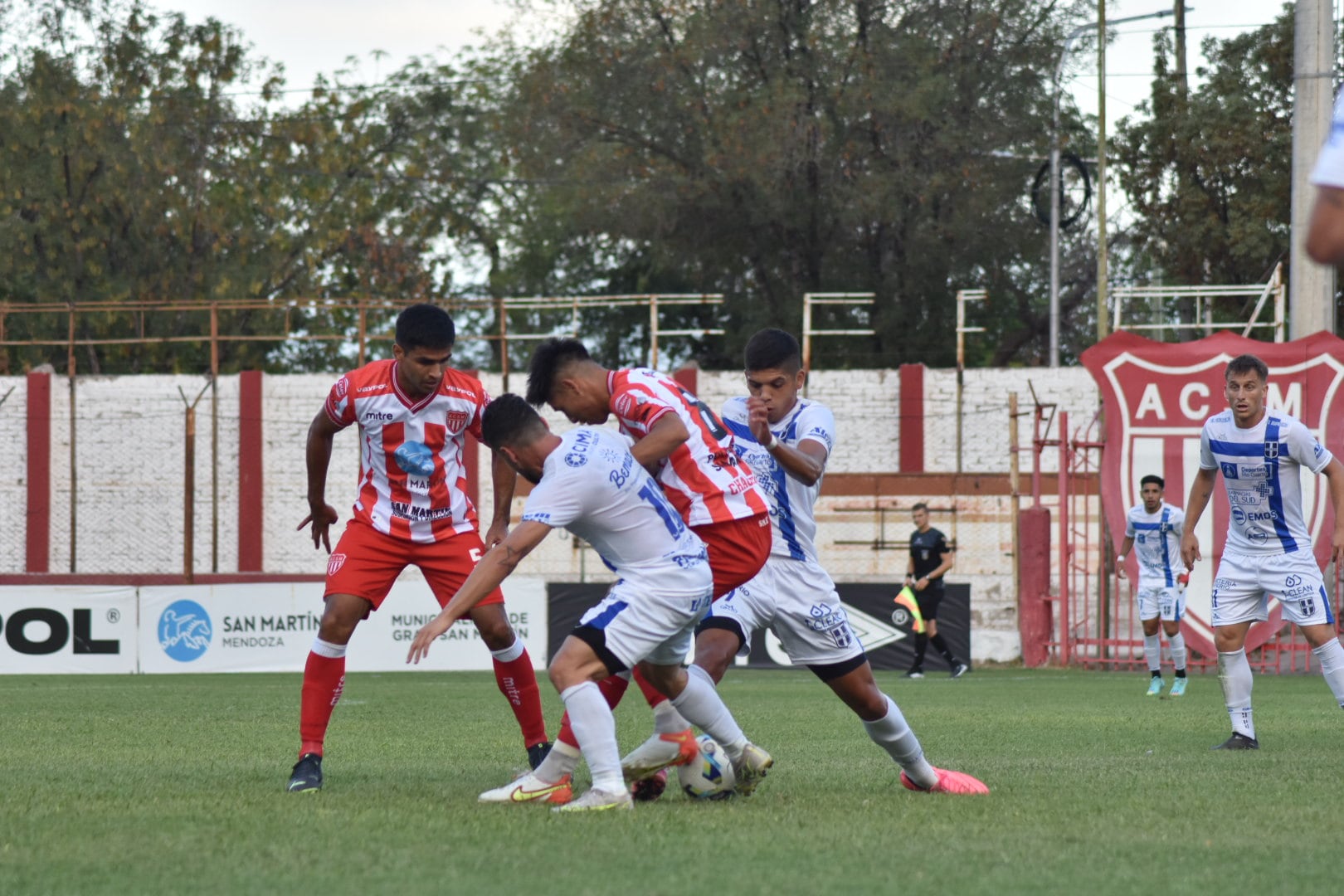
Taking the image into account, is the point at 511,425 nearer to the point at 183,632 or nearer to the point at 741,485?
the point at 741,485

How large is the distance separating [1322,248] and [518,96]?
130 ft

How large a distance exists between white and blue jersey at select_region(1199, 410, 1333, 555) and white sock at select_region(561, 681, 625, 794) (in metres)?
4.69

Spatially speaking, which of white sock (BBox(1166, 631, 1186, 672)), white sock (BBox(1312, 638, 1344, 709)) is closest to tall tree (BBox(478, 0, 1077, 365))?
white sock (BBox(1166, 631, 1186, 672))

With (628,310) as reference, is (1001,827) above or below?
below

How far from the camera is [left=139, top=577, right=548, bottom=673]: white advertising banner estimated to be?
870 inches

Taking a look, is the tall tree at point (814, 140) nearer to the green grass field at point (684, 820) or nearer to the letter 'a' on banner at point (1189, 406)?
Answer: the letter 'a' on banner at point (1189, 406)

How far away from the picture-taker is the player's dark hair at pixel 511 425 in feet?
19.4

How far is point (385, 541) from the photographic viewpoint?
7.37 meters

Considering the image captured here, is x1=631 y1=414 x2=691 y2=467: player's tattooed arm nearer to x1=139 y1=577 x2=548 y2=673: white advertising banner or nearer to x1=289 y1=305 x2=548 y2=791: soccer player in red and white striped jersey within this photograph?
x1=289 y1=305 x2=548 y2=791: soccer player in red and white striped jersey

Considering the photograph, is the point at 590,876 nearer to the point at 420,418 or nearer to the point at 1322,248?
the point at 1322,248

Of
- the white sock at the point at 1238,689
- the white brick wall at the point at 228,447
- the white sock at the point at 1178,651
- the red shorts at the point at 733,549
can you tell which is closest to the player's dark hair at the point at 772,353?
the red shorts at the point at 733,549

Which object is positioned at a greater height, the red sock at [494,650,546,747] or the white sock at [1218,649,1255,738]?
the red sock at [494,650,546,747]

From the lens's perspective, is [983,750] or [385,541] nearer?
[385,541]

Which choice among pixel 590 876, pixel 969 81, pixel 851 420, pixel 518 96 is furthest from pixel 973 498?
pixel 590 876
